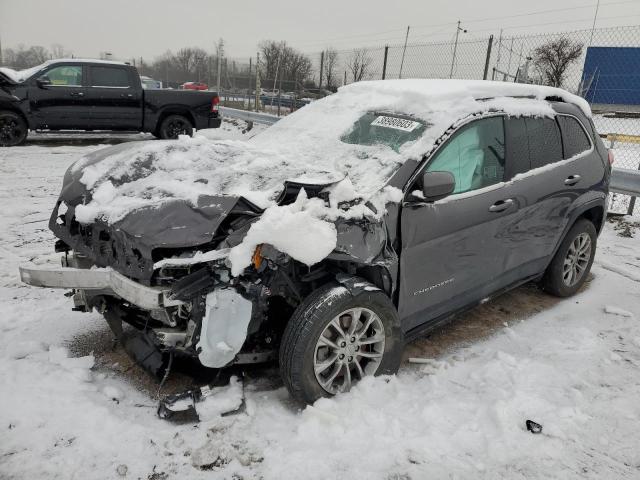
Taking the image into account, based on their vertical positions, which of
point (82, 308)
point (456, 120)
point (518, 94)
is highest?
point (518, 94)

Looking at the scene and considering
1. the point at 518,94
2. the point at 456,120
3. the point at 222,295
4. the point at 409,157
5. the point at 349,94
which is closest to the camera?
the point at 222,295

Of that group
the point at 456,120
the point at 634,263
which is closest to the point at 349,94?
the point at 456,120

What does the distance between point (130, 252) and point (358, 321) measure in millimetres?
Result: 1272

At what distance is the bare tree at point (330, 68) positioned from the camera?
1579 centimetres

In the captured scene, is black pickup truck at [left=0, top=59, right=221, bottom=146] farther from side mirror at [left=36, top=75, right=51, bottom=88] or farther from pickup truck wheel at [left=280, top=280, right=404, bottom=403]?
pickup truck wheel at [left=280, top=280, right=404, bottom=403]

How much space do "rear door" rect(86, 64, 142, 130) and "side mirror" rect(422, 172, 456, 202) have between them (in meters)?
10.4

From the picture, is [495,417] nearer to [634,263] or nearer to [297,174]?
[297,174]

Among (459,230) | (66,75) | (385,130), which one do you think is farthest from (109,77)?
(459,230)

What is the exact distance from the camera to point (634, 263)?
5.35m

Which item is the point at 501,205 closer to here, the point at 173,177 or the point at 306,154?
the point at 306,154

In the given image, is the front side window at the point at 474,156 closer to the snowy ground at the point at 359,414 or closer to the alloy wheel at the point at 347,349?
the alloy wheel at the point at 347,349

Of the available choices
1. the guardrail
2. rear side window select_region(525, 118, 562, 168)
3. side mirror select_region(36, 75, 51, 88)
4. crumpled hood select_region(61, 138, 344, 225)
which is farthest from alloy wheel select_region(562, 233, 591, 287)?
side mirror select_region(36, 75, 51, 88)

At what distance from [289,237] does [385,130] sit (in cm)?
131

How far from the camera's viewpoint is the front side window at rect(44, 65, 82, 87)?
10.9 m
